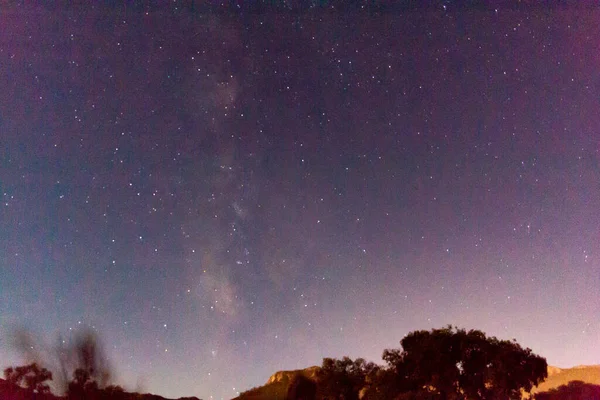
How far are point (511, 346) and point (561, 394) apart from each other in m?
20.8

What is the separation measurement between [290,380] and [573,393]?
40274 millimetres

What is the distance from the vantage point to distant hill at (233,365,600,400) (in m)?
73.2

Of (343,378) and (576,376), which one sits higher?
(343,378)

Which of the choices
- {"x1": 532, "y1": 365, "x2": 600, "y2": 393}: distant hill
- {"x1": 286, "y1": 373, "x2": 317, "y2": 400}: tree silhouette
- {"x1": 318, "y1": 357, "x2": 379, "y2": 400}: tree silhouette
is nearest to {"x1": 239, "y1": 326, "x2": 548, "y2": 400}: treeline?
{"x1": 318, "y1": 357, "x2": 379, "y2": 400}: tree silhouette

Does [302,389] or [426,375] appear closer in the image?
[426,375]

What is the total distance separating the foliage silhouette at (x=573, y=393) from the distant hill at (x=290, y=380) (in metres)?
8.60

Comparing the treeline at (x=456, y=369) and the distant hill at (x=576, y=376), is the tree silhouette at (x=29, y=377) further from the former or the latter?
the distant hill at (x=576, y=376)

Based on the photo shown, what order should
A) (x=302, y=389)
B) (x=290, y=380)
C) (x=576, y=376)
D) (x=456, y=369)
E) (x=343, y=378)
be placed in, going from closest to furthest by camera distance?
1. (x=456, y=369)
2. (x=343, y=378)
3. (x=302, y=389)
4. (x=290, y=380)
5. (x=576, y=376)

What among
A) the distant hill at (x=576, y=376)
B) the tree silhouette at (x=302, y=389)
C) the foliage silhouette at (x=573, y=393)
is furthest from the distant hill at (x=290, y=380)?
the foliage silhouette at (x=573, y=393)

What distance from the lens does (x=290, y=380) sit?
76.0m

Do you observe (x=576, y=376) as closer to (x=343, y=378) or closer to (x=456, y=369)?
(x=343, y=378)

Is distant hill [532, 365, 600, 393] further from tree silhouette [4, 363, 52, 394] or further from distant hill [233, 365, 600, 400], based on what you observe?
tree silhouette [4, 363, 52, 394]

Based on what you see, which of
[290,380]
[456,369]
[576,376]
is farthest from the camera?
[576,376]

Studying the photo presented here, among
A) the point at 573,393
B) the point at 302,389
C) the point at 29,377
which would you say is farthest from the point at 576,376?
the point at 29,377
